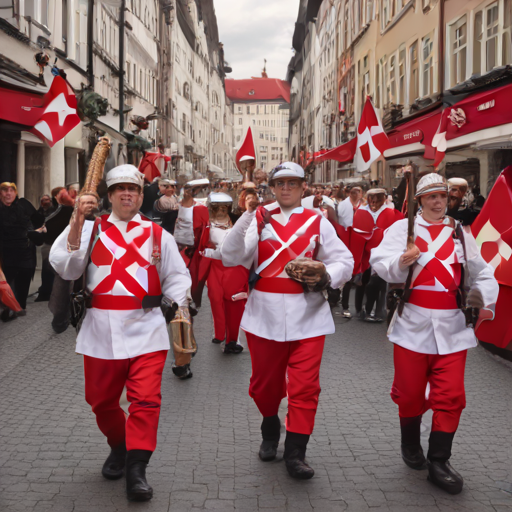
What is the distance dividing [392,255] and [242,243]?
95 centimetres

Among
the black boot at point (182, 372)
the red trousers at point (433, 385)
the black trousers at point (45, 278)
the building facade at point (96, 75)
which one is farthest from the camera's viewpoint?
the building facade at point (96, 75)

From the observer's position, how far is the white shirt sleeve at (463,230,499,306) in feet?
14.9

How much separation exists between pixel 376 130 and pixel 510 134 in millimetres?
2349

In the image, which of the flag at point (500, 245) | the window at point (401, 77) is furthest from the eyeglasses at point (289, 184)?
the window at point (401, 77)

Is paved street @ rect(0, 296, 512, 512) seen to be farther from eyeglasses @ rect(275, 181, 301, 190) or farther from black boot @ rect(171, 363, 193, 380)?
eyeglasses @ rect(275, 181, 301, 190)

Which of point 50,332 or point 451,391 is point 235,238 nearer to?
point 451,391

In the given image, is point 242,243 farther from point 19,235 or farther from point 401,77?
point 401,77

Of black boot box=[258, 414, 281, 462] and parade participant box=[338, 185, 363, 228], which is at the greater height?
→ parade participant box=[338, 185, 363, 228]

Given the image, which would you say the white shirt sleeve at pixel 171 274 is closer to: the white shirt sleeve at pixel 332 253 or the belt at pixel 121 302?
the belt at pixel 121 302

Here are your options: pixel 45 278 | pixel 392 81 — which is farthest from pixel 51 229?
pixel 392 81

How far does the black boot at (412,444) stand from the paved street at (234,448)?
0.09m

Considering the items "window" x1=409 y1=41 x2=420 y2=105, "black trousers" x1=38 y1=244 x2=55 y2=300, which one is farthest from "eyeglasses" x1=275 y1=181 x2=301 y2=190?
"window" x1=409 y1=41 x2=420 y2=105

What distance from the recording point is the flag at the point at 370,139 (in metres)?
13.9

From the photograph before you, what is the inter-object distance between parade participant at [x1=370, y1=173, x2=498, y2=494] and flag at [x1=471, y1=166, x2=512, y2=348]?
8.47 feet
